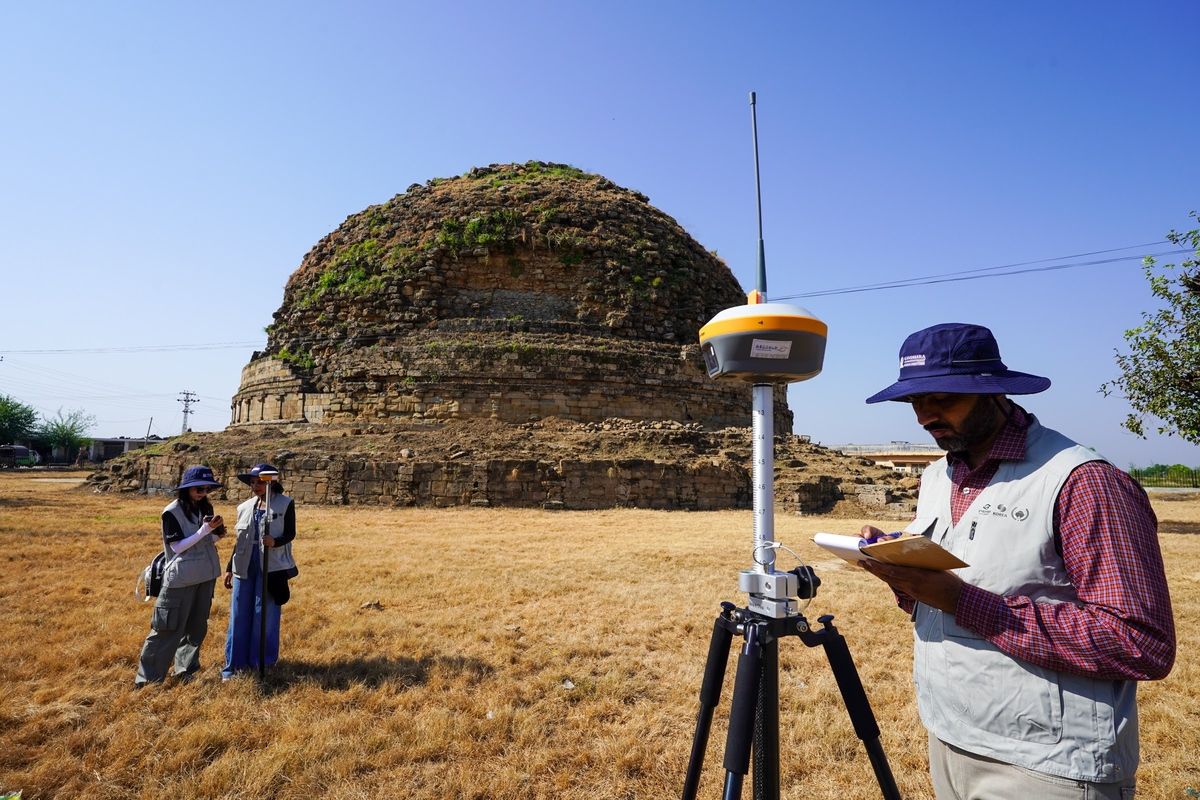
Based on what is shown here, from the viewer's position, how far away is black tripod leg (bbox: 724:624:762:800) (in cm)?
169

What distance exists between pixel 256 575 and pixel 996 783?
477cm

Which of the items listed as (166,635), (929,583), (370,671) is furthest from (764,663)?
(166,635)

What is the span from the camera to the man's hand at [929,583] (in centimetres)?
153

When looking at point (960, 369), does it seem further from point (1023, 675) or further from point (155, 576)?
point (155, 576)

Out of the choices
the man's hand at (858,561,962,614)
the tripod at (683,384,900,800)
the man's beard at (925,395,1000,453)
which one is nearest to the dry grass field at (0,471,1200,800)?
the tripod at (683,384,900,800)

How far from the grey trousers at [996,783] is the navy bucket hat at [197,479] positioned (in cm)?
449

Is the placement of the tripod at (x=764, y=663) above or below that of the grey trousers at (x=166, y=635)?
above

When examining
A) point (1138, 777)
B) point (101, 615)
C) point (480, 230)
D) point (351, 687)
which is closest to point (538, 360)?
point (480, 230)

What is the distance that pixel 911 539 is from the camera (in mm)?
1409

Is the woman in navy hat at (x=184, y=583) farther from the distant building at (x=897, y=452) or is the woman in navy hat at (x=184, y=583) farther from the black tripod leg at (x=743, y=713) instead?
A: the distant building at (x=897, y=452)

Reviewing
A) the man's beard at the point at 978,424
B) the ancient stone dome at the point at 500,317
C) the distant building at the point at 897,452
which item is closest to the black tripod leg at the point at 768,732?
the man's beard at the point at 978,424

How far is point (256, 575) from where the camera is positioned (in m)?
4.66

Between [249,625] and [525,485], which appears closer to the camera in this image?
[249,625]

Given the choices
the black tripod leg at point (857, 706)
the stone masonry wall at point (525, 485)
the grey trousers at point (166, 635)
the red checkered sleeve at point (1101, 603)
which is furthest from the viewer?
the stone masonry wall at point (525, 485)
